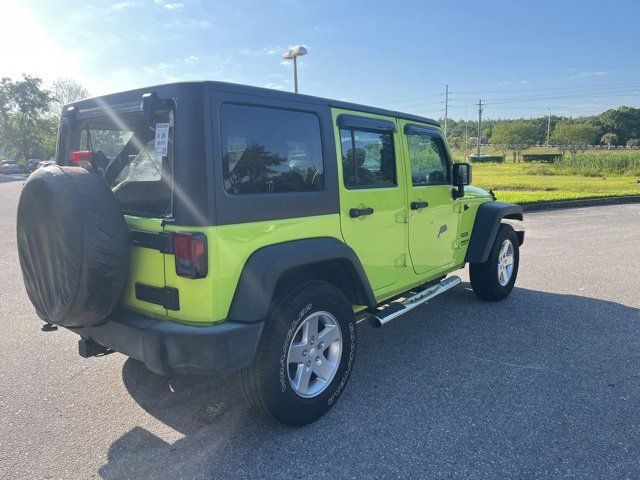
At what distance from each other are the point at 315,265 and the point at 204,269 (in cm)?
88

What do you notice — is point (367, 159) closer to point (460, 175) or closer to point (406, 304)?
point (406, 304)

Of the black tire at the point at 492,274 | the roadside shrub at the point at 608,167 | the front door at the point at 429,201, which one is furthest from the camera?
the roadside shrub at the point at 608,167

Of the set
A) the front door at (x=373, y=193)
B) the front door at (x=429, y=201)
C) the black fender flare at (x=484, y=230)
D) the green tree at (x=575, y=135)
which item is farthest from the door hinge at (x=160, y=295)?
the green tree at (x=575, y=135)

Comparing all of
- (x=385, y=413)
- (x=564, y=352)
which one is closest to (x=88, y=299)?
(x=385, y=413)

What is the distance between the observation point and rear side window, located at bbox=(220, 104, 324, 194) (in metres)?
2.54

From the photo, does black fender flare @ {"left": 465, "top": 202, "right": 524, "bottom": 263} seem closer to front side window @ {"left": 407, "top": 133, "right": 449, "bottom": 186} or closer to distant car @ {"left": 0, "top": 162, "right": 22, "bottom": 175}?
front side window @ {"left": 407, "top": 133, "right": 449, "bottom": 186}

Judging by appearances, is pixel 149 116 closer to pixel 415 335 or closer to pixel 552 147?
pixel 415 335

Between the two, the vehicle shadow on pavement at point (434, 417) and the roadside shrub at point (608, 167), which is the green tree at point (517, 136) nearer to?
the roadside shrub at point (608, 167)

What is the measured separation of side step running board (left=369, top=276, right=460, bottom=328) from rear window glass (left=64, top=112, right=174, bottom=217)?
5.97 feet

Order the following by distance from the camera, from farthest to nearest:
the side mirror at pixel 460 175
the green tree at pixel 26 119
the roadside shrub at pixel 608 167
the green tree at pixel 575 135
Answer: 1. the green tree at pixel 575 135
2. the green tree at pixel 26 119
3. the roadside shrub at pixel 608 167
4. the side mirror at pixel 460 175

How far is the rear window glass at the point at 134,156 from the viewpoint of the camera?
2525 mm

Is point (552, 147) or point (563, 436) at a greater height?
point (552, 147)

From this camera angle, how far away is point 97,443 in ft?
9.00

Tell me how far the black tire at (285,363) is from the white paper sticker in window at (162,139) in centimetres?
106
